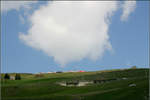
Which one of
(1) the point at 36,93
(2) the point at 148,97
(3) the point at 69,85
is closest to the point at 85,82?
(3) the point at 69,85

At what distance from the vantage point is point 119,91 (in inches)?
3457

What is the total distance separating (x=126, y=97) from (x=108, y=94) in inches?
310

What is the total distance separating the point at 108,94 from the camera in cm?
8588

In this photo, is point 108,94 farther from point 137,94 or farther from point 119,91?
point 137,94

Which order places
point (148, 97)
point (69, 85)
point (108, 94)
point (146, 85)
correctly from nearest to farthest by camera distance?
point (148, 97), point (108, 94), point (146, 85), point (69, 85)

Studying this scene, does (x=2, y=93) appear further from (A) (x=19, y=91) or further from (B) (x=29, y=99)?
(B) (x=29, y=99)

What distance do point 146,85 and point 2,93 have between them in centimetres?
5751

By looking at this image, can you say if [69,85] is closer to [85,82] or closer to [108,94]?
[85,82]

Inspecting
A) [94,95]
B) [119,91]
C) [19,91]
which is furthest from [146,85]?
[19,91]

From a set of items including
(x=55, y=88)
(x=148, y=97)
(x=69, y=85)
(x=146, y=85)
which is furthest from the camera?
(x=69, y=85)

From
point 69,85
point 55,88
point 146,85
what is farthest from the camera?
point 69,85

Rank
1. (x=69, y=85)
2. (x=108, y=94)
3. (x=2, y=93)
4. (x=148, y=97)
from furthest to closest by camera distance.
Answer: (x=69, y=85) → (x=2, y=93) → (x=108, y=94) → (x=148, y=97)

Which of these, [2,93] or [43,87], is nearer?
[2,93]

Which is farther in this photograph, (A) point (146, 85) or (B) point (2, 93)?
(B) point (2, 93)
